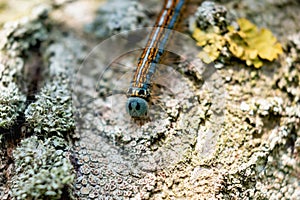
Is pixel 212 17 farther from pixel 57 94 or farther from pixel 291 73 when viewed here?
pixel 57 94

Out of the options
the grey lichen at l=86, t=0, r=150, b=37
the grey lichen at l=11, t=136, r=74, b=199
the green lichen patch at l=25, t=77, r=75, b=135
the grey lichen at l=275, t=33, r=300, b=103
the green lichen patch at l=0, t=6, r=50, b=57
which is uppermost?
the grey lichen at l=86, t=0, r=150, b=37

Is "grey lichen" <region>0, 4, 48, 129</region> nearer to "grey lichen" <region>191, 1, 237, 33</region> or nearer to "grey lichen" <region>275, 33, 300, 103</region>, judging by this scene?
"grey lichen" <region>191, 1, 237, 33</region>

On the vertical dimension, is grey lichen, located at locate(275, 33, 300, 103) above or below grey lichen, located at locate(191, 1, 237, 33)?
below

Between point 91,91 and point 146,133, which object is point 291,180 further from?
point 91,91

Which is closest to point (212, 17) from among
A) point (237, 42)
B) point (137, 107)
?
point (237, 42)

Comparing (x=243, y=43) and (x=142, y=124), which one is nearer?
(x=142, y=124)

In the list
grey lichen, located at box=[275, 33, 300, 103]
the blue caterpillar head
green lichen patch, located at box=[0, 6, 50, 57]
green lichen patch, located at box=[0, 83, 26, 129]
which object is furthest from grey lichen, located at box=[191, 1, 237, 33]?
green lichen patch, located at box=[0, 83, 26, 129]
